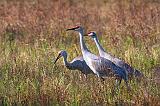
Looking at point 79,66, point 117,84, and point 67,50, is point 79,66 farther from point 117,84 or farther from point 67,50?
point 67,50

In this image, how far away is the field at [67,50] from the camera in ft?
23.0

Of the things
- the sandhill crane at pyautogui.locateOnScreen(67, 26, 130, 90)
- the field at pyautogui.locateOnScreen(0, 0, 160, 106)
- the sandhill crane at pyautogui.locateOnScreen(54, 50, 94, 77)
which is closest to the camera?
the field at pyautogui.locateOnScreen(0, 0, 160, 106)

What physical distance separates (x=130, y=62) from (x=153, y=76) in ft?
4.45

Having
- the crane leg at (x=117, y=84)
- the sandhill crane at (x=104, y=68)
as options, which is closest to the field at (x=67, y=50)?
the crane leg at (x=117, y=84)

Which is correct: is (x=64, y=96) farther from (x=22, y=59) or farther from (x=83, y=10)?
(x=83, y=10)

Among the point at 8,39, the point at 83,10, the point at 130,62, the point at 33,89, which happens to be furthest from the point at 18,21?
the point at 33,89

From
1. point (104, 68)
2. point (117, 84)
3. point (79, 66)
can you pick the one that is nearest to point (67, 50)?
point (79, 66)

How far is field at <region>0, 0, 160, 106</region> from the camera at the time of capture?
7.01 m

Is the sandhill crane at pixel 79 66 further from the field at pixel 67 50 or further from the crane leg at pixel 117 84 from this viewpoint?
the crane leg at pixel 117 84

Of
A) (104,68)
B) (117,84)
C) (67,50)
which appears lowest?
(117,84)

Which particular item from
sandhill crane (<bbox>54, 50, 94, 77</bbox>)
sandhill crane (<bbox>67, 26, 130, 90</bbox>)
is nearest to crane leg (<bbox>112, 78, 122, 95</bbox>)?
sandhill crane (<bbox>67, 26, 130, 90</bbox>)

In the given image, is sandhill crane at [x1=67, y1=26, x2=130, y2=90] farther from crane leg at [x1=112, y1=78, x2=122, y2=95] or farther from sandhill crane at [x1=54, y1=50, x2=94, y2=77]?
sandhill crane at [x1=54, y1=50, x2=94, y2=77]

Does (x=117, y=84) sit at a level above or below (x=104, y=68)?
below

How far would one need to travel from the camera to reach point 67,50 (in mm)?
10414
